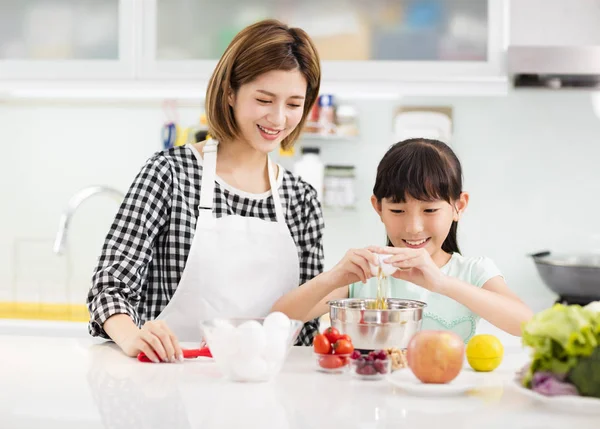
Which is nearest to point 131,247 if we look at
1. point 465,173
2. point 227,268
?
point 227,268

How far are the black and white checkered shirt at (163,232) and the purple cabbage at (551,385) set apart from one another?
2.74 ft

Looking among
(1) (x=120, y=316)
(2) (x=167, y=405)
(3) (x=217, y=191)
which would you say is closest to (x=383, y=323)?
(2) (x=167, y=405)

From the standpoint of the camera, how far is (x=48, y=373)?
137 centimetres

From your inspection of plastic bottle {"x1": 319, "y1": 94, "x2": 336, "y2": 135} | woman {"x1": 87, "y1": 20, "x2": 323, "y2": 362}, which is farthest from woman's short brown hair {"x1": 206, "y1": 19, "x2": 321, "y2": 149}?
plastic bottle {"x1": 319, "y1": 94, "x2": 336, "y2": 135}

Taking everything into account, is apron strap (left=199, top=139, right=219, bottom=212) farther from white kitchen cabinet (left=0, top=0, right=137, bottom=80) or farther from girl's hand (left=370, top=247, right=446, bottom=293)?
→ white kitchen cabinet (left=0, top=0, right=137, bottom=80)

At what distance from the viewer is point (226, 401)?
1.15 m

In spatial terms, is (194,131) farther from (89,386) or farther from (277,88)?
(89,386)

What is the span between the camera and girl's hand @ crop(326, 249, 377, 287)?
1.54 meters

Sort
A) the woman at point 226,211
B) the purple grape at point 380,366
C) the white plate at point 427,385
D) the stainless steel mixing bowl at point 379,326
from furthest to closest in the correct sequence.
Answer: the woman at point 226,211, the stainless steel mixing bowl at point 379,326, the purple grape at point 380,366, the white plate at point 427,385

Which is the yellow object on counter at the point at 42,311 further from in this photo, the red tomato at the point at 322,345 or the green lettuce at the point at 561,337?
the green lettuce at the point at 561,337

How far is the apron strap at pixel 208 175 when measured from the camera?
1853mm

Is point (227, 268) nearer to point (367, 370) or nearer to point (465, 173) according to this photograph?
point (367, 370)

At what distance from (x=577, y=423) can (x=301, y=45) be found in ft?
3.49

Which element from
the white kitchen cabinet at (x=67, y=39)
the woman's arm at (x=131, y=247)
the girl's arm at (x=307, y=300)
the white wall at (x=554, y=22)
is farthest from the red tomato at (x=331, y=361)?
the white wall at (x=554, y=22)
